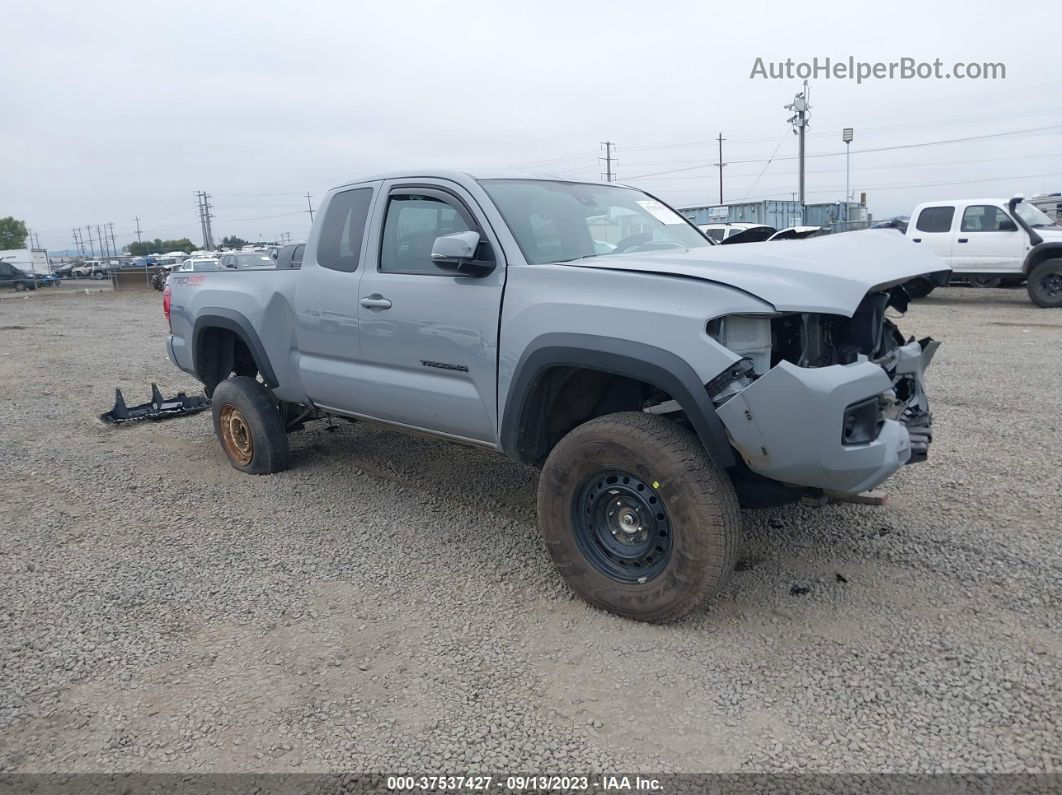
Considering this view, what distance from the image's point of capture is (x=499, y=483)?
5395 millimetres

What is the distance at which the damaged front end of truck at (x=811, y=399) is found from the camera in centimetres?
292

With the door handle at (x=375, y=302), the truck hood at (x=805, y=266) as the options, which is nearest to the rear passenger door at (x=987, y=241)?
the truck hood at (x=805, y=266)

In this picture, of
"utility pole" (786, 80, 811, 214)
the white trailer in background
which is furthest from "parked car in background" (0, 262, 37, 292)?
"utility pole" (786, 80, 811, 214)

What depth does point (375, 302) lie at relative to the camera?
4.46 metres

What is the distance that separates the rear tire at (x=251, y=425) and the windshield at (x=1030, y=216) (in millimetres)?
14392

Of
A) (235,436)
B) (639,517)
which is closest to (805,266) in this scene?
(639,517)

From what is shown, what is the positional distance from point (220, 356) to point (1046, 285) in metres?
14.2

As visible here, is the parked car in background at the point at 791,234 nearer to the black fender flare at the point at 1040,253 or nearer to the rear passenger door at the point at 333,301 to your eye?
the rear passenger door at the point at 333,301

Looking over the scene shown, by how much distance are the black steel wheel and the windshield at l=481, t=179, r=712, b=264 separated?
1.19 metres

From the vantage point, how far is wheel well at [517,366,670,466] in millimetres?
3695

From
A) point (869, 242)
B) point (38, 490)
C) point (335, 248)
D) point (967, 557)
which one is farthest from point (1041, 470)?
point (38, 490)

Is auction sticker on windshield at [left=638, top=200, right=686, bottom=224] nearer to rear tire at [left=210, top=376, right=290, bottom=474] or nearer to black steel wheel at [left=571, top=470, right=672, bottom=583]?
black steel wheel at [left=571, top=470, right=672, bottom=583]

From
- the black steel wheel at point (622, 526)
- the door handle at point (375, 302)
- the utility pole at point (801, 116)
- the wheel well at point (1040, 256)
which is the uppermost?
the utility pole at point (801, 116)

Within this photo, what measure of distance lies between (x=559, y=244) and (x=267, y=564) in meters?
2.30
